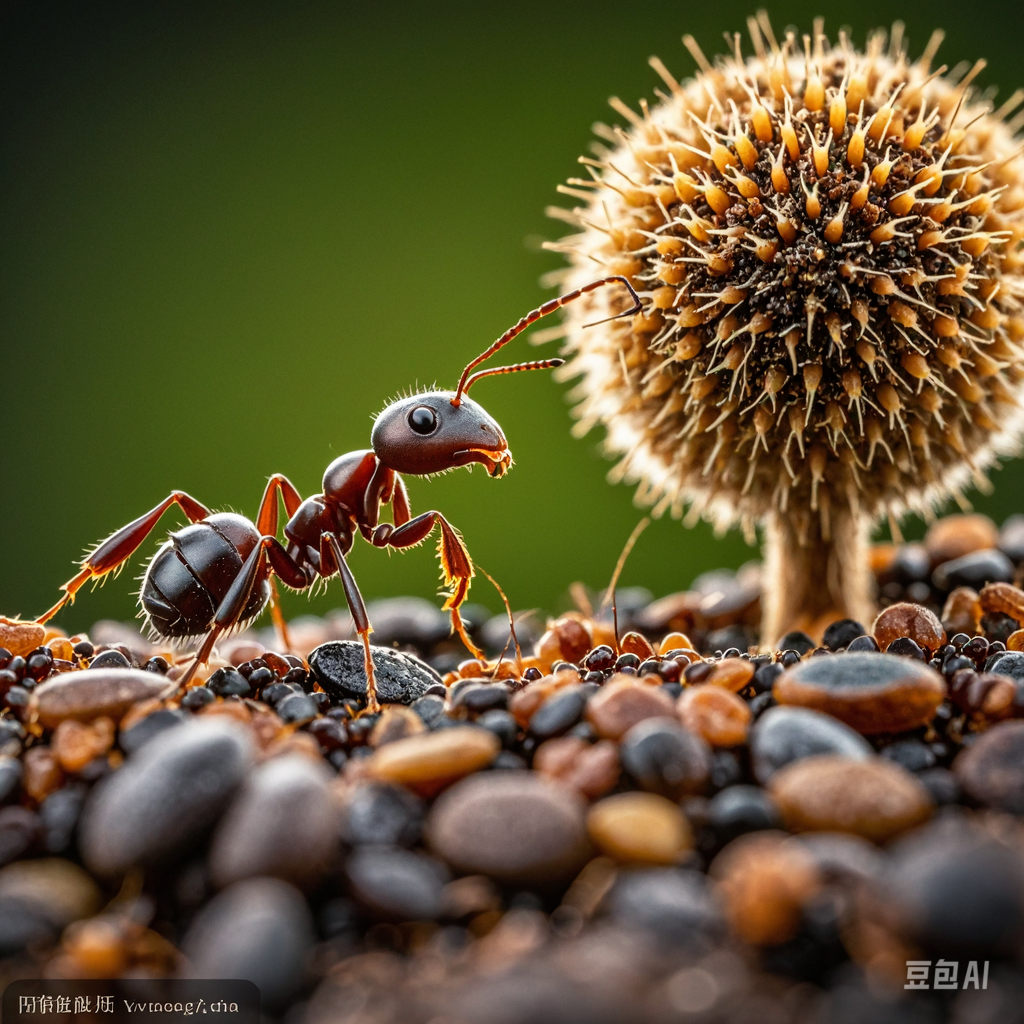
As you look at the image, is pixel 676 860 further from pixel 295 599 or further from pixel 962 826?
pixel 295 599

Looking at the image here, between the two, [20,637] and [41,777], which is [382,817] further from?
[20,637]

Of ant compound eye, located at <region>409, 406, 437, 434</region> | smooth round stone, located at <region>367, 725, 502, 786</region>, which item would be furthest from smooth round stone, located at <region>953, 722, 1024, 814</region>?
ant compound eye, located at <region>409, 406, 437, 434</region>

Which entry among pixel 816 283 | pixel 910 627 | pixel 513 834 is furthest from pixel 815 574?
pixel 513 834

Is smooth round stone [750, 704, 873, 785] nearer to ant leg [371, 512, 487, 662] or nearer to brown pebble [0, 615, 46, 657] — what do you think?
ant leg [371, 512, 487, 662]

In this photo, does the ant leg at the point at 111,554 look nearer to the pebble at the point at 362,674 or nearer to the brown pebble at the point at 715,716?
the pebble at the point at 362,674

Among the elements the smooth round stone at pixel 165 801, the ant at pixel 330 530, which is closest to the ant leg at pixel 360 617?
the ant at pixel 330 530

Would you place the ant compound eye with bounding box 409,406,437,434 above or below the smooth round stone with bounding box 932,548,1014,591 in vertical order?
above
